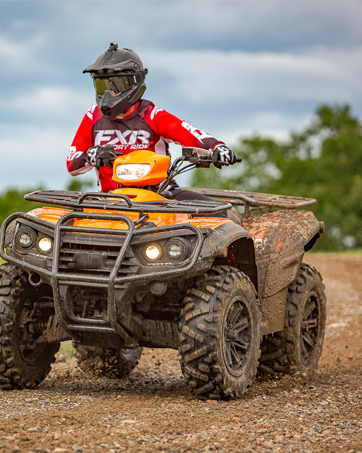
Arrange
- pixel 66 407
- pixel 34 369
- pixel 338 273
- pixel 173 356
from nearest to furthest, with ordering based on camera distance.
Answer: pixel 66 407, pixel 34 369, pixel 173 356, pixel 338 273

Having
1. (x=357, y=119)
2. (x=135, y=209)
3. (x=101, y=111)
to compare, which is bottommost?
(x=135, y=209)

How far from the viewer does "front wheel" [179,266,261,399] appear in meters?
4.64

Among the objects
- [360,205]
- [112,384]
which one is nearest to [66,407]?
[112,384]

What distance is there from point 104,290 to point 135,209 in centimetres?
60

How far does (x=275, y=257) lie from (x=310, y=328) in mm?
1337

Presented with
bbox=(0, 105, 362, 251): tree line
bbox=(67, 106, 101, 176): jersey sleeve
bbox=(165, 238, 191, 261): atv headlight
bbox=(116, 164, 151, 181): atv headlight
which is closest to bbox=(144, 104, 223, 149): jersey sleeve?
bbox=(67, 106, 101, 176): jersey sleeve

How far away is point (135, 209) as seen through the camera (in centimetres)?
473

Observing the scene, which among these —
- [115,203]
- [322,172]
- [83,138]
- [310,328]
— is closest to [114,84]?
[83,138]

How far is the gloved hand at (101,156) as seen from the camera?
5.57 meters

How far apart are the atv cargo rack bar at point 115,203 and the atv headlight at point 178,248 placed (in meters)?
0.21

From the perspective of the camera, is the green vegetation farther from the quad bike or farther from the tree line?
the quad bike

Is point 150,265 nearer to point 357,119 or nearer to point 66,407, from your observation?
point 66,407

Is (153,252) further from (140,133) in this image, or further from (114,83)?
(114,83)

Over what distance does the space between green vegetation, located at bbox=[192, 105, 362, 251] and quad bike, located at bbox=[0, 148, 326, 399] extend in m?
32.5
